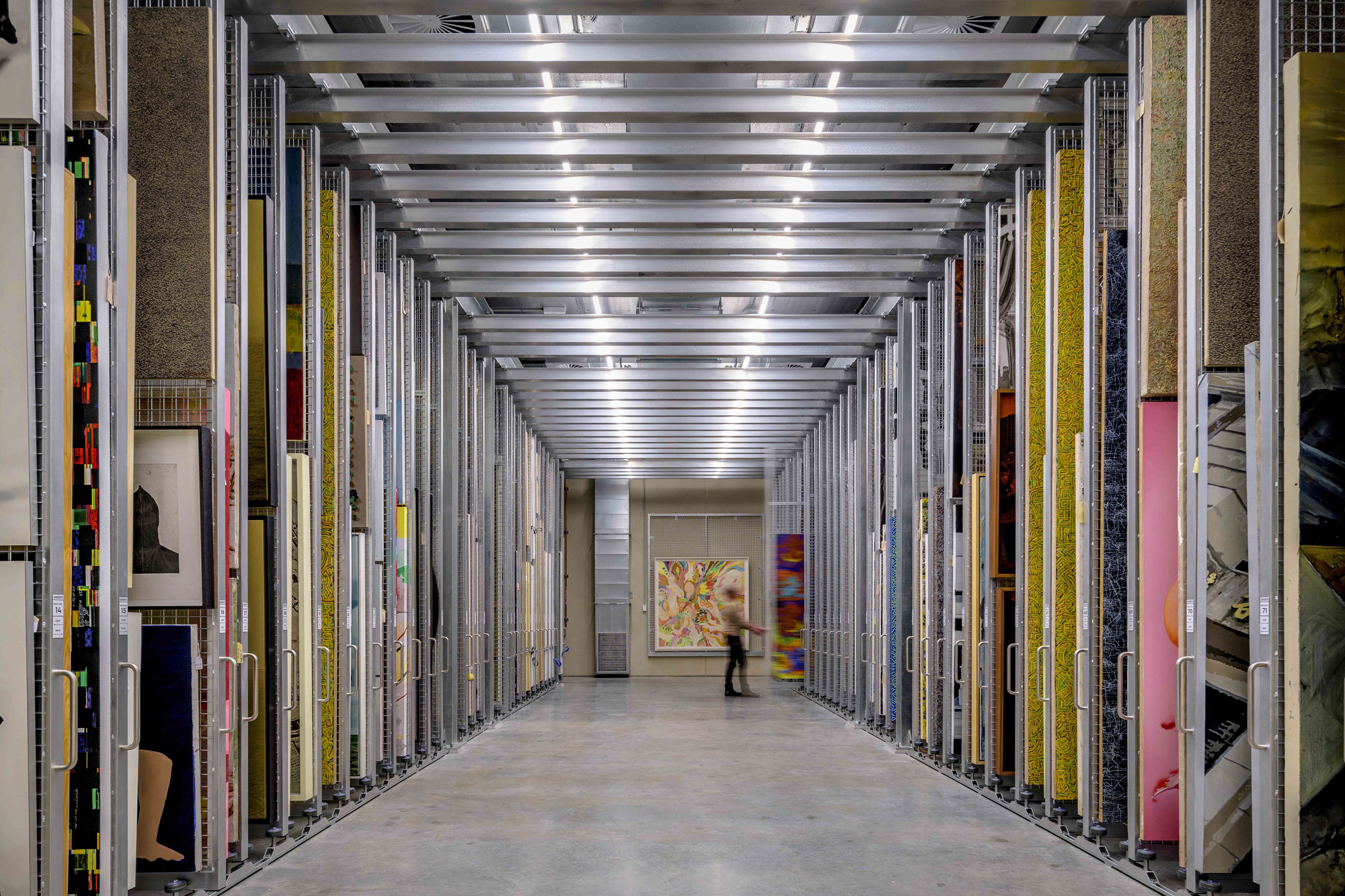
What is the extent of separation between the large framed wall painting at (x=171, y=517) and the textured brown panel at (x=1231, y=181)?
403 cm

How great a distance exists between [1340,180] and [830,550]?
12345 mm

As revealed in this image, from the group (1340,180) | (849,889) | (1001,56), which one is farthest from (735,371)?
(1340,180)

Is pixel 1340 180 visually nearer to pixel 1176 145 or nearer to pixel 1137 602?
pixel 1176 145

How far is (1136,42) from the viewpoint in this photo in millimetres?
6133

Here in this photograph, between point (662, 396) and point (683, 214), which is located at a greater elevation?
point (683, 214)

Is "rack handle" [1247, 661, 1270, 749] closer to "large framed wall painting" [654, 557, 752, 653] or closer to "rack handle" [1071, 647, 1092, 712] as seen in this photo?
"rack handle" [1071, 647, 1092, 712]

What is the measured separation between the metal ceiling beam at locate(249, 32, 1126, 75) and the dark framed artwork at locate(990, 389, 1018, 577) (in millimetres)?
2248

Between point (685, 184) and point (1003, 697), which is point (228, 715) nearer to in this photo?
point (685, 184)

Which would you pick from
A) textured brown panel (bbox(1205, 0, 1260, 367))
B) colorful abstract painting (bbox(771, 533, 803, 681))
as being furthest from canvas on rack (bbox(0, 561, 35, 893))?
colorful abstract painting (bbox(771, 533, 803, 681))

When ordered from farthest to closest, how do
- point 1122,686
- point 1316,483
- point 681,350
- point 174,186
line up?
1. point 681,350
2. point 1122,686
3. point 174,186
4. point 1316,483

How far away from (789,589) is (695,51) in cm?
1389

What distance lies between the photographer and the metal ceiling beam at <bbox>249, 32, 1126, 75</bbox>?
660 cm

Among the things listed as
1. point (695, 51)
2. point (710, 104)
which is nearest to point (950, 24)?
point (710, 104)

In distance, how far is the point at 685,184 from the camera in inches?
338
